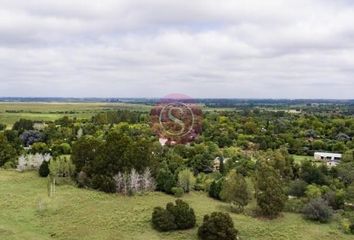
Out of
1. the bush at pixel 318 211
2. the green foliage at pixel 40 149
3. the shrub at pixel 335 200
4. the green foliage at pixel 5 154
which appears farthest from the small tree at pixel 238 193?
the green foliage at pixel 40 149

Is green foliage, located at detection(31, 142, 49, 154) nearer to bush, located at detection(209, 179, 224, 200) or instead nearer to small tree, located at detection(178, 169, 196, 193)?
small tree, located at detection(178, 169, 196, 193)

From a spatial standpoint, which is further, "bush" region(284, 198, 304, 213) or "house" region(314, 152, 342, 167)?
"house" region(314, 152, 342, 167)

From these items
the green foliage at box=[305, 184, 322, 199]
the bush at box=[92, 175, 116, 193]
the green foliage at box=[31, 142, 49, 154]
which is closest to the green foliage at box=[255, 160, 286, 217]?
the green foliage at box=[305, 184, 322, 199]

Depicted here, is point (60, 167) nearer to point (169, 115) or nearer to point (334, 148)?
point (169, 115)

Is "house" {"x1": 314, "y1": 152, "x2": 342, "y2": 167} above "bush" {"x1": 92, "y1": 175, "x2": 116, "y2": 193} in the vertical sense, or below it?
below

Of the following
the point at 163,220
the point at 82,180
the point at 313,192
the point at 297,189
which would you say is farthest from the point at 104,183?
the point at 313,192
